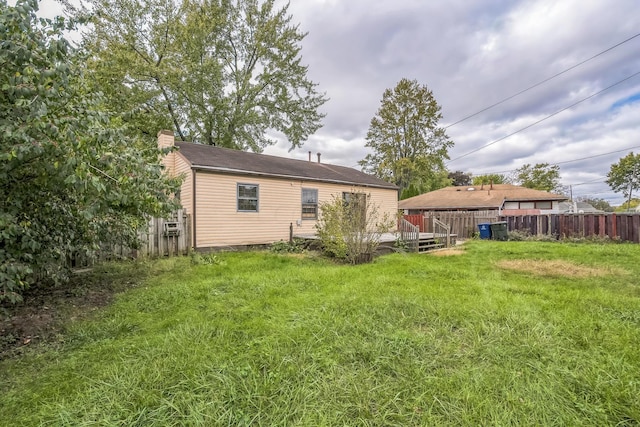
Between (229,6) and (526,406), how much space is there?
24233 mm

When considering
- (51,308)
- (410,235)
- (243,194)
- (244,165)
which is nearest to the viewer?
(51,308)

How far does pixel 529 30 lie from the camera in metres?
10.9

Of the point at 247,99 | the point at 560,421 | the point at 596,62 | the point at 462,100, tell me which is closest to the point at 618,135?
the point at 462,100

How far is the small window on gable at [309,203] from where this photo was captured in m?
12.2

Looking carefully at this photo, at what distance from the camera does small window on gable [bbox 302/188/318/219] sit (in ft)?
40.1

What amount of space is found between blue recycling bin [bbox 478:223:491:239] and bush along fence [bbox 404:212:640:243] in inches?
34.1

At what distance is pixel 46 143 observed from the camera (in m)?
2.20

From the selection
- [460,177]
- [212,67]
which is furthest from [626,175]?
[212,67]

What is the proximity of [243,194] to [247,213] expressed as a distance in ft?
2.32

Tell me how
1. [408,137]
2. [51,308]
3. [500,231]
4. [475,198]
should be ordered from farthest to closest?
[408,137] → [475,198] → [500,231] → [51,308]

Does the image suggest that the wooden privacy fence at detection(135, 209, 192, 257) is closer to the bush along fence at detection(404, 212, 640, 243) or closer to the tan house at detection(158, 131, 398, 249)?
the tan house at detection(158, 131, 398, 249)

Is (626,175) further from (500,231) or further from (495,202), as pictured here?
(500,231)

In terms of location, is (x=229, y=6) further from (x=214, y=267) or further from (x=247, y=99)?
(x=214, y=267)

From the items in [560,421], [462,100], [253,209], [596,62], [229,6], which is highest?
[229,6]
